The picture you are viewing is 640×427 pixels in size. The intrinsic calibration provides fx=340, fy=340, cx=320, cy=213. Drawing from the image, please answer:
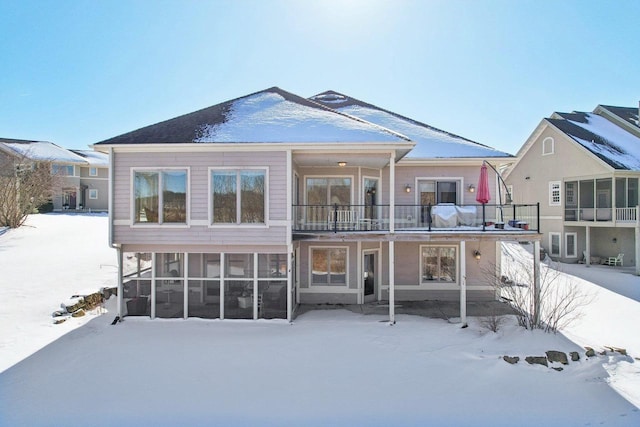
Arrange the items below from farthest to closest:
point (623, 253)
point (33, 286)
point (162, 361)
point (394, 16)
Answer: point (623, 253), point (33, 286), point (394, 16), point (162, 361)

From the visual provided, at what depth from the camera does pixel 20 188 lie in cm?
2442

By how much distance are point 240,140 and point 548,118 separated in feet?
76.0

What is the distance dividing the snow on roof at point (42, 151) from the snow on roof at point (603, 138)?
43.6 m

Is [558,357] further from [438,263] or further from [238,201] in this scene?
[238,201]

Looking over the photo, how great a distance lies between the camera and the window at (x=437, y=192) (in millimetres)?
13781

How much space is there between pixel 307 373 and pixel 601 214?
71.5ft

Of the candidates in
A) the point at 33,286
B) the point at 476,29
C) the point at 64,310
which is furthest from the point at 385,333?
the point at 33,286

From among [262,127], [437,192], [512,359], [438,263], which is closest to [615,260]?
[438,263]

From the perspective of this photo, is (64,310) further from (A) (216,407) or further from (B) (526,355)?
(B) (526,355)

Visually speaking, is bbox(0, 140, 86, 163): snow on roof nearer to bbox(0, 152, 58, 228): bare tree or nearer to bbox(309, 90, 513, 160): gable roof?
bbox(0, 152, 58, 228): bare tree

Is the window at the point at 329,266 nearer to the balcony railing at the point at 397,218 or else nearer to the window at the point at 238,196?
the balcony railing at the point at 397,218

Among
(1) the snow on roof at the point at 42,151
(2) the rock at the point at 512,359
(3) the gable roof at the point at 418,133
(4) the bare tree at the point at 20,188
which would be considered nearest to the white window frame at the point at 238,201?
(3) the gable roof at the point at 418,133

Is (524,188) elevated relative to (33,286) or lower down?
elevated

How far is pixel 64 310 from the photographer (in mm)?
11508
